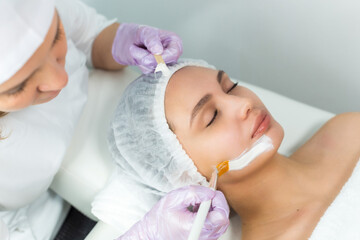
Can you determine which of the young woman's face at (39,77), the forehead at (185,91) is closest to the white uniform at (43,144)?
the young woman's face at (39,77)

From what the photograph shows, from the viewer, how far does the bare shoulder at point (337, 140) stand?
1.32 metres

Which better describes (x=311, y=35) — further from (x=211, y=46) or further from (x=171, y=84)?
(x=171, y=84)

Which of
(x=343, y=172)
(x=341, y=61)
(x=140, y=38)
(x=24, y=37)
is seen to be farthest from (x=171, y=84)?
(x=341, y=61)

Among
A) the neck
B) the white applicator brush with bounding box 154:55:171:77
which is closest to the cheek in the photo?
the neck

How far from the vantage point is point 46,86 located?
920 millimetres

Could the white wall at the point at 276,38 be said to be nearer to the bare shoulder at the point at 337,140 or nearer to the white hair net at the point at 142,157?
the bare shoulder at the point at 337,140

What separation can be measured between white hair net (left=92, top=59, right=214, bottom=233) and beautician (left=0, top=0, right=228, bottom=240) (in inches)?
4.4

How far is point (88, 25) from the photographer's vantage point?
1543 millimetres

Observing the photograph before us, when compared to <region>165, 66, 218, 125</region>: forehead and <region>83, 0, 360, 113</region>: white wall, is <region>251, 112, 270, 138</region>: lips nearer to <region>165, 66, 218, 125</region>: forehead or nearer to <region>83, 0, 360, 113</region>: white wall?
<region>165, 66, 218, 125</region>: forehead

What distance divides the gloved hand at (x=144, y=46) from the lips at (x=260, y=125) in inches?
13.3

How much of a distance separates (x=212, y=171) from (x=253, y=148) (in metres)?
0.13

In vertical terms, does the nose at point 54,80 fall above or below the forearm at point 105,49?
above

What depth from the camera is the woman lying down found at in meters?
1.13

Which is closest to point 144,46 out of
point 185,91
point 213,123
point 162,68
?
point 162,68
